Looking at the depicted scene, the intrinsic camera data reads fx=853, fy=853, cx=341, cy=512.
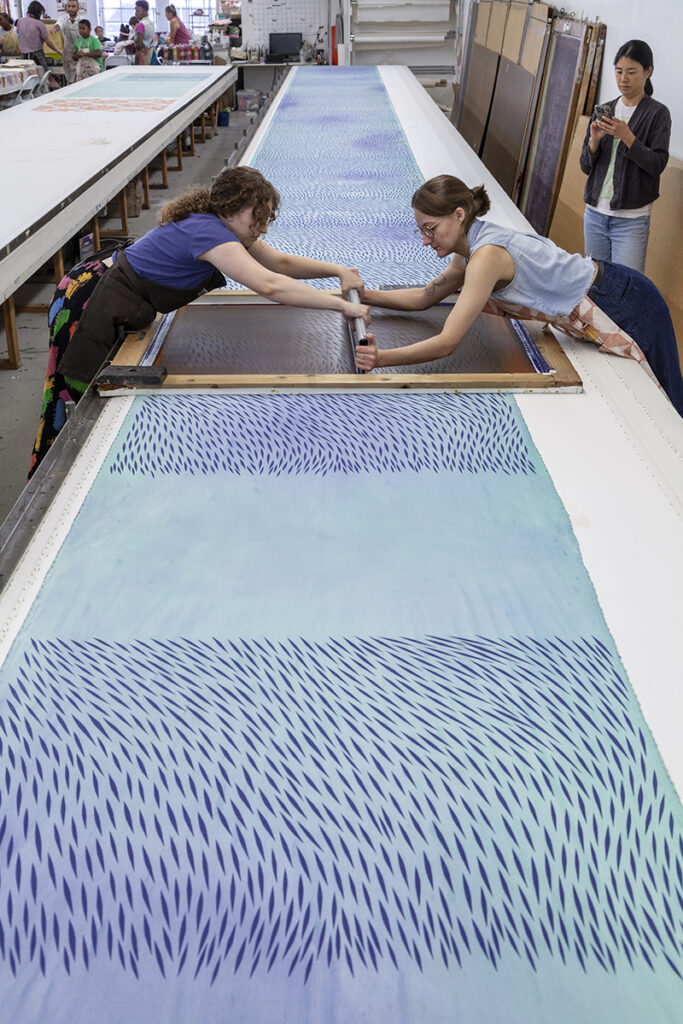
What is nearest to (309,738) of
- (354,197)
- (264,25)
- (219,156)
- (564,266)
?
(564,266)

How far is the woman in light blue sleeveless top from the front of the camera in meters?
1.90

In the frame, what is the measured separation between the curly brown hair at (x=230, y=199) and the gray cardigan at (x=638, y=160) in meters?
1.72

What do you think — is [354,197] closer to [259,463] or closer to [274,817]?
[259,463]

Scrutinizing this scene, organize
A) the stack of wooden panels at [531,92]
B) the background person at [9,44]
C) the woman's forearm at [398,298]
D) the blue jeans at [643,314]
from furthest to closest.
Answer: the background person at [9,44], the stack of wooden panels at [531,92], the woman's forearm at [398,298], the blue jeans at [643,314]

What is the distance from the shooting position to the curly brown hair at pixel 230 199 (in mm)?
1987

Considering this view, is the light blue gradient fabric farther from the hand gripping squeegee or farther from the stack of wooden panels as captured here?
the stack of wooden panels

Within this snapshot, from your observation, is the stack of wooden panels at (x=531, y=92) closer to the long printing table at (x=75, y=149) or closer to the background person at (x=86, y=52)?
the long printing table at (x=75, y=149)

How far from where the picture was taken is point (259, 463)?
Result: 1598 mm

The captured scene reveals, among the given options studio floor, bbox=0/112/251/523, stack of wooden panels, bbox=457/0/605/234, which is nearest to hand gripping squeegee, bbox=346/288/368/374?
studio floor, bbox=0/112/251/523

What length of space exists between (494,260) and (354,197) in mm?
1999

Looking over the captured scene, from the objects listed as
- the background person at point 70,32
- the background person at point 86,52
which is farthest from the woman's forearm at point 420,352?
the background person at point 70,32

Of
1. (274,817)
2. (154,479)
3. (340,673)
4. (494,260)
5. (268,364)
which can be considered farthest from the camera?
(268,364)

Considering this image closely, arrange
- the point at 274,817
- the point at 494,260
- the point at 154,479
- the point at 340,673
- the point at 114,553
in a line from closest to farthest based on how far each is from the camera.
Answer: the point at 274,817 → the point at 340,673 → the point at 114,553 → the point at 154,479 → the point at 494,260

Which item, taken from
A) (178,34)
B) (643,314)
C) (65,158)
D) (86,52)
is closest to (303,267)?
(643,314)
